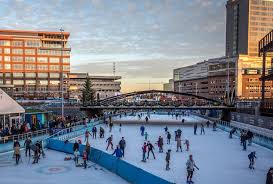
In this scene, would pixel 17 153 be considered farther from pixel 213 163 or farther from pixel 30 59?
pixel 30 59

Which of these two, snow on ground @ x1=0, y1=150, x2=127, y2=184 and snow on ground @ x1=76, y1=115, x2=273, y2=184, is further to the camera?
snow on ground @ x1=76, y1=115, x2=273, y2=184

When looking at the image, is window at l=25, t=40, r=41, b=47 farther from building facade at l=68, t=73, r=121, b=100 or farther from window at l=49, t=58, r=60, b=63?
building facade at l=68, t=73, r=121, b=100

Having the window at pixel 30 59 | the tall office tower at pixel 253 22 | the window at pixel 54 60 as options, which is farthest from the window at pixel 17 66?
the tall office tower at pixel 253 22

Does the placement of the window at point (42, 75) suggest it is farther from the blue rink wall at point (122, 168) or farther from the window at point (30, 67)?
the blue rink wall at point (122, 168)

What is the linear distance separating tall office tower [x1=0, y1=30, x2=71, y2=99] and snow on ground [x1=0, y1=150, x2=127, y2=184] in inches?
3354

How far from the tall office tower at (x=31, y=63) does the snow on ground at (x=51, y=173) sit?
85199 millimetres

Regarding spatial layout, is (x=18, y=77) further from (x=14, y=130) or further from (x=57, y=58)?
(x=14, y=130)

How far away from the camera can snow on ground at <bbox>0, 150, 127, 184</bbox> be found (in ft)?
47.5

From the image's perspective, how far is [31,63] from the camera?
10438 cm

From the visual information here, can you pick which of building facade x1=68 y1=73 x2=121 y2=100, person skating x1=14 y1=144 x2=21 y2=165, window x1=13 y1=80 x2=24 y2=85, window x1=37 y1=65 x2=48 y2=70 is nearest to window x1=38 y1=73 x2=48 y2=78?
window x1=37 y1=65 x2=48 y2=70

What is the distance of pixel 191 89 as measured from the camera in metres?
170

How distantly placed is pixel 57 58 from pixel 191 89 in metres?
88.3

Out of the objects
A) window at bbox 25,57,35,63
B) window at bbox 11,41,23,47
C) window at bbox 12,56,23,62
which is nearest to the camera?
window at bbox 11,41,23,47

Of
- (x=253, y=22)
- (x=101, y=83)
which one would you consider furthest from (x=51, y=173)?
(x=253, y=22)
